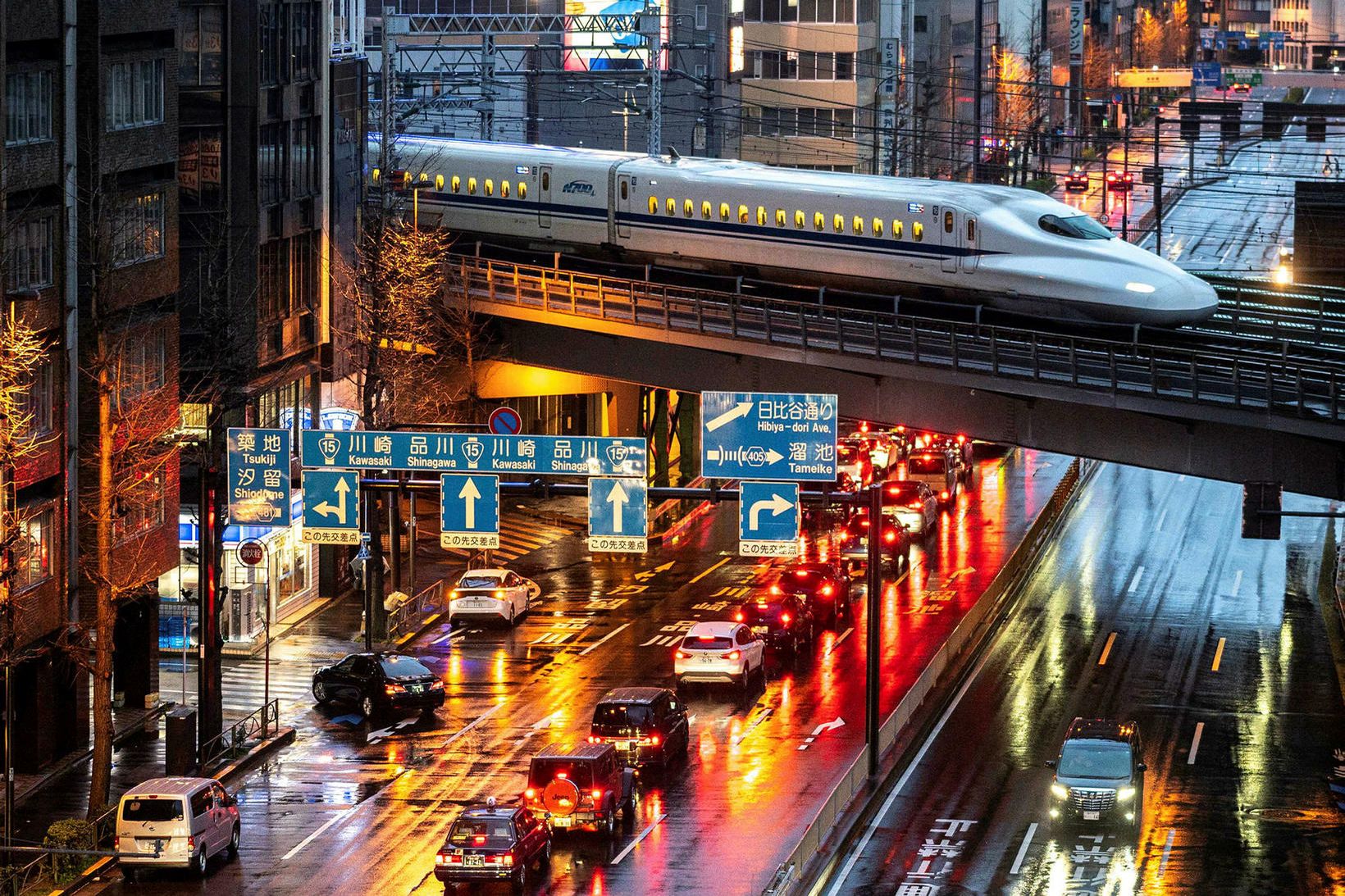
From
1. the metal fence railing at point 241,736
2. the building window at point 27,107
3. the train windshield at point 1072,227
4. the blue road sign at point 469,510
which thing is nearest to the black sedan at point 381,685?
the metal fence railing at point 241,736

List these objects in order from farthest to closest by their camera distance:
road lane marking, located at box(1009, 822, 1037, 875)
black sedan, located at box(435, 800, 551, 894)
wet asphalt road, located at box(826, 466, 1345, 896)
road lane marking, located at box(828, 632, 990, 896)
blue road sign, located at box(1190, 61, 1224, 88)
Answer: blue road sign, located at box(1190, 61, 1224, 88) < wet asphalt road, located at box(826, 466, 1345, 896) < road lane marking, located at box(1009, 822, 1037, 875) < road lane marking, located at box(828, 632, 990, 896) < black sedan, located at box(435, 800, 551, 894)

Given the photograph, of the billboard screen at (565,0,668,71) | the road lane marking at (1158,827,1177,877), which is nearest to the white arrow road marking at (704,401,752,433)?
the road lane marking at (1158,827,1177,877)

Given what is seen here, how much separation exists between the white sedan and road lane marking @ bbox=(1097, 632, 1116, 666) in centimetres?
1571

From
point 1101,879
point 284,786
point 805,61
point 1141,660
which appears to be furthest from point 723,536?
point 805,61

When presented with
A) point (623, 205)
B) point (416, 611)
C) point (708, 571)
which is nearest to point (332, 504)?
point (416, 611)

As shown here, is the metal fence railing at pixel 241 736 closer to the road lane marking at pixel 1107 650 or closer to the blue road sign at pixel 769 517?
Result: the blue road sign at pixel 769 517

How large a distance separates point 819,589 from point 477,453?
19819mm

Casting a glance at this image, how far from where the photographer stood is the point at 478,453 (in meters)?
40.6

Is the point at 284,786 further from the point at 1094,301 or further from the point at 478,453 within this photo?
the point at 1094,301

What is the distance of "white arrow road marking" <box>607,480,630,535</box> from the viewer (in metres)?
40.2

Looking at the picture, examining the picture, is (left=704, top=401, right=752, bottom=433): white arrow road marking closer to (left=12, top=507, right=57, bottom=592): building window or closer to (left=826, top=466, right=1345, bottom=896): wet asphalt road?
(left=826, top=466, right=1345, bottom=896): wet asphalt road

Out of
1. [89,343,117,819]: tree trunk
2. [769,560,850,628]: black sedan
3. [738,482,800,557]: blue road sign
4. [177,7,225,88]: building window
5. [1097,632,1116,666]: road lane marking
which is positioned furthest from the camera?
[769,560,850,628]: black sedan

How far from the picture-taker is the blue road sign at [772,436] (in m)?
40.0

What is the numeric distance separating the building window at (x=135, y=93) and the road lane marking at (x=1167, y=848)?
27292mm
